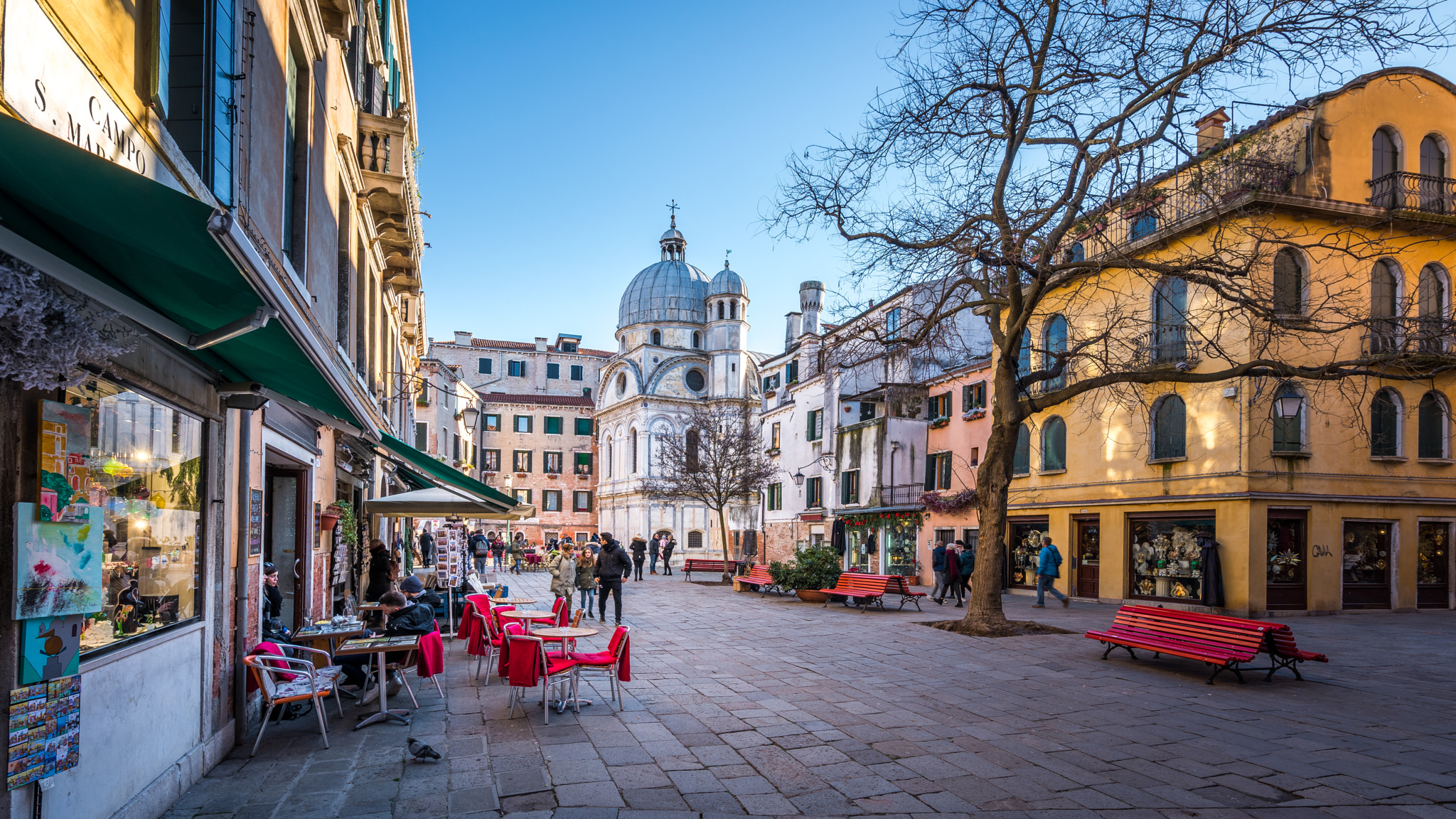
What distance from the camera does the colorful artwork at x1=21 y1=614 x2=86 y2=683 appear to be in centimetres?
366

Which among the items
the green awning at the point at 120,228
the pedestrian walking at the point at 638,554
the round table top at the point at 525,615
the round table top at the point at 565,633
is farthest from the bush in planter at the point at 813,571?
the green awning at the point at 120,228

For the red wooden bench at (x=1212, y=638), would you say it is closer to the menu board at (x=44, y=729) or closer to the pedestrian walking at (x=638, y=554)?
the menu board at (x=44, y=729)

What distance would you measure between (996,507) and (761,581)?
913 centimetres

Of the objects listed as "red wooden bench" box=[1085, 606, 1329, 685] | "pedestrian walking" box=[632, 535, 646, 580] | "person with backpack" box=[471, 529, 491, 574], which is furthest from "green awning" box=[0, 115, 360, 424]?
"person with backpack" box=[471, 529, 491, 574]

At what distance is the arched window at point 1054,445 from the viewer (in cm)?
2273

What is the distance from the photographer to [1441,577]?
62.5ft

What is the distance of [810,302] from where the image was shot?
1829 inches

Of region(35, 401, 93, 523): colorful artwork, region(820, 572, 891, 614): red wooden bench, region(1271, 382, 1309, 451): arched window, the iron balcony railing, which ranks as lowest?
region(820, 572, 891, 614): red wooden bench

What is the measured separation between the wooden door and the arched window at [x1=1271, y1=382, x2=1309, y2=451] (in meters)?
4.54

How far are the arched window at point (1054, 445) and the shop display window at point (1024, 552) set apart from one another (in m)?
1.45

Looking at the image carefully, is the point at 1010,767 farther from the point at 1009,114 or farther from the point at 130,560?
the point at 1009,114

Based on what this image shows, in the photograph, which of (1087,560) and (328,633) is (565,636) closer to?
(328,633)

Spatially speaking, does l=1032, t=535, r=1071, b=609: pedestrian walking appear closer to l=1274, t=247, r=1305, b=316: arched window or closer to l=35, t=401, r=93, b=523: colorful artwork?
l=1274, t=247, r=1305, b=316: arched window

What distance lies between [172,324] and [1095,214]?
1163cm
